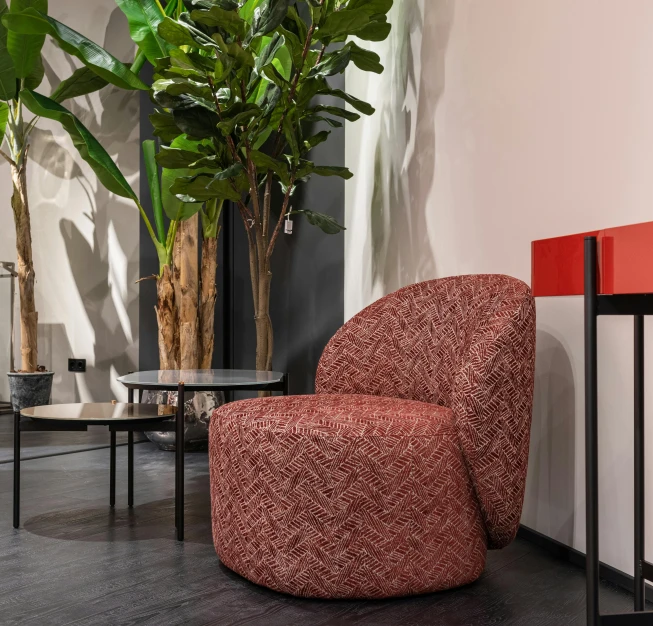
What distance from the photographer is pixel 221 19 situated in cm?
249

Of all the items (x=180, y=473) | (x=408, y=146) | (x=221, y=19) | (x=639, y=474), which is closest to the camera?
(x=639, y=474)

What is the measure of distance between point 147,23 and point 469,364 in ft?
7.65

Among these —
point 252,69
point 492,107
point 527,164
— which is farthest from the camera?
point 252,69

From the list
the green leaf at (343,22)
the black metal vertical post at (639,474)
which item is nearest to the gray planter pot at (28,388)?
the green leaf at (343,22)

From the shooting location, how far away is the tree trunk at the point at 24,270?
164 inches

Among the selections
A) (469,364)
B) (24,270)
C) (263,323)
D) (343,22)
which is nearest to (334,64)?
(343,22)

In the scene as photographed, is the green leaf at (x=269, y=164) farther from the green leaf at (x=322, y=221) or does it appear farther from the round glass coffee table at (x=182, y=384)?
the round glass coffee table at (x=182, y=384)

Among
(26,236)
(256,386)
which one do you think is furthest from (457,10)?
(26,236)

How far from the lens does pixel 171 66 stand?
9.30 ft

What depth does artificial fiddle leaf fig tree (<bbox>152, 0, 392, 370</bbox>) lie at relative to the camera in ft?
8.52

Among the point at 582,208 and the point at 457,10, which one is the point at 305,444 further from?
the point at 457,10

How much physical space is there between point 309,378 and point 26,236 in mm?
1802

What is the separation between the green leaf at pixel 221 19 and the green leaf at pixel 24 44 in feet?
5.14

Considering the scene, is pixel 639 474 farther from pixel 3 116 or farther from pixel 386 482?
pixel 3 116
